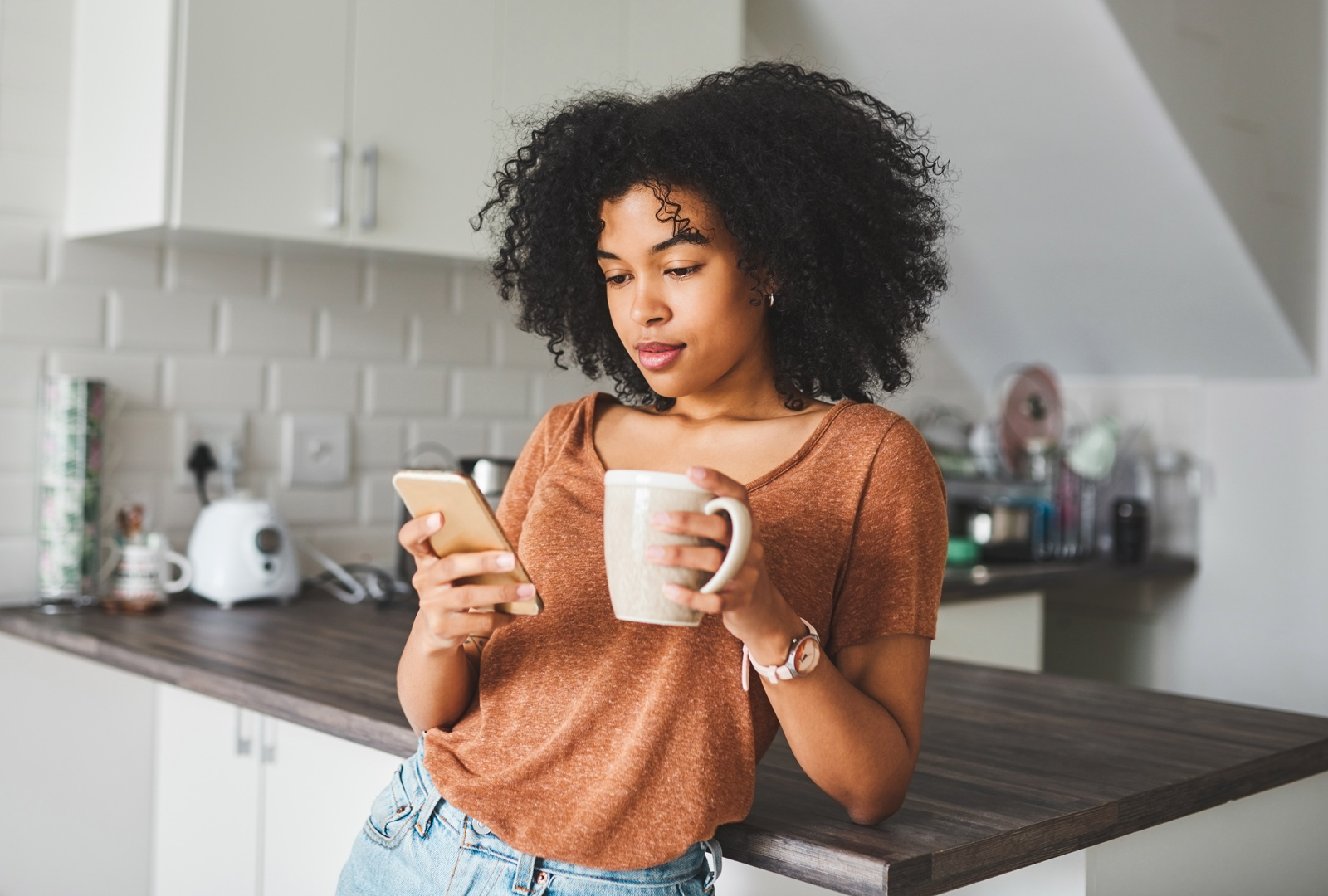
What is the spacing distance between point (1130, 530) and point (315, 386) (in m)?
1.91

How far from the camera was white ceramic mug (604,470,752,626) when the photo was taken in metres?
0.79

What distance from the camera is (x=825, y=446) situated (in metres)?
1.01

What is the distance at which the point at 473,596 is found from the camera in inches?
35.7

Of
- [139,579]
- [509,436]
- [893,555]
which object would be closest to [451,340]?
[509,436]

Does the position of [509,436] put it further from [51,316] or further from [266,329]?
[51,316]

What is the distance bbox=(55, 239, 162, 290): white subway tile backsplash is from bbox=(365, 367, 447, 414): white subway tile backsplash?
0.44 metres

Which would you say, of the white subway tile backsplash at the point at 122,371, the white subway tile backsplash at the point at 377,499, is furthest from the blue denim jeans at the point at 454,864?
the white subway tile backsplash at the point at 377,499

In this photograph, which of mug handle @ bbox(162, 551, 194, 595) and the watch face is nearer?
the watch face

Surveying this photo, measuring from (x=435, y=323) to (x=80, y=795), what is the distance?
1.08 m

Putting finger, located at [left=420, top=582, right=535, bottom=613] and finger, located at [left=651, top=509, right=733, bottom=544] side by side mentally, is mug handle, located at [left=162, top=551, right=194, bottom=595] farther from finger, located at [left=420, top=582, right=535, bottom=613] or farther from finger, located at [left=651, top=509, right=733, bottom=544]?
finger, located at [left=651, top=509, right=733, bottom=544]

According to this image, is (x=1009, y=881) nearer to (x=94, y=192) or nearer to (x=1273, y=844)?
(x=1273, y=844)

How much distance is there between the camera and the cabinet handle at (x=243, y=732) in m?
1.66

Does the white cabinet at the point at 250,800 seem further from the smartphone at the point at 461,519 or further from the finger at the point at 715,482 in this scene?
the finger at the point at 715,482

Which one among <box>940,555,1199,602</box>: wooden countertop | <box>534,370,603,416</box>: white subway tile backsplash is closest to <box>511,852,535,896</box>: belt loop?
<box>940,555,1199,602</box>: wooden countertop
